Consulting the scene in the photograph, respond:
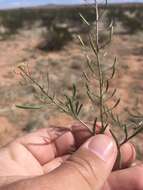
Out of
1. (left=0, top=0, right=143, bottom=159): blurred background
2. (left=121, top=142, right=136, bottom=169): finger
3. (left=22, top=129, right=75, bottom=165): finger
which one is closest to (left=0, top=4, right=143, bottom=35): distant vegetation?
(left=0, top=0, right=143, bottom=159): blurred background

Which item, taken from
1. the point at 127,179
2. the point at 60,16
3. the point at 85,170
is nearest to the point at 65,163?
the point at 85,170

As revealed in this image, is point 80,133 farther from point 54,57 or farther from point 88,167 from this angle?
point 54,57

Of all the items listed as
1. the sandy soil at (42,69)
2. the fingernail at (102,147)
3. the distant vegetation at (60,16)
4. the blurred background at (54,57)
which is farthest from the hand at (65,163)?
the distant vegetation at (60,16)

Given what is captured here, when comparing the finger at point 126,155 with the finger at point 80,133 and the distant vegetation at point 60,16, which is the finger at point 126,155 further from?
the distant vegetation at point 60,16

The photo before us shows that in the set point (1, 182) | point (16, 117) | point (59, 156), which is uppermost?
point (1, 182)


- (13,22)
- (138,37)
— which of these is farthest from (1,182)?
(13,22)

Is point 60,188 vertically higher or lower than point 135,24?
higher

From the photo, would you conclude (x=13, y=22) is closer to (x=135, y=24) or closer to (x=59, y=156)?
(x=135, y=24)
